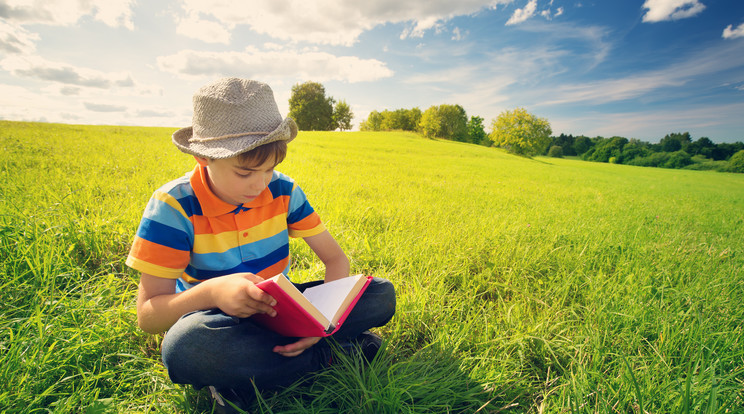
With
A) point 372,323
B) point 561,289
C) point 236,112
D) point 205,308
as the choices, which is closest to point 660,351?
point 561,289

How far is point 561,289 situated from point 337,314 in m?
1.79

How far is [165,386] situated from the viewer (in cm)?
128

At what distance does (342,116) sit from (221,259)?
59.3 metres

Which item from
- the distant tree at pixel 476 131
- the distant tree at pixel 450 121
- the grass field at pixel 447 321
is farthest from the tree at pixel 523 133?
the grass field at pixel 447 321

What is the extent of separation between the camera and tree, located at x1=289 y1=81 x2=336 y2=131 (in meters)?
54.0

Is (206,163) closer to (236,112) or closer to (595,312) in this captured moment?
(236,112)

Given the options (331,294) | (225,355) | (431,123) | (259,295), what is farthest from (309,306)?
(431,123)

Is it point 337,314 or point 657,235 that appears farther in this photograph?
point 657,235

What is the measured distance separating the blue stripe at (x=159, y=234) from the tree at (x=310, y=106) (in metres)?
55.4

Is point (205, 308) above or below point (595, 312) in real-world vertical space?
above

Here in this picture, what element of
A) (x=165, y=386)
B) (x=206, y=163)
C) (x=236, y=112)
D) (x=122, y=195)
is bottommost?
(x=165, y=386)

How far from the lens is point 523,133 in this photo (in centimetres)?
4506

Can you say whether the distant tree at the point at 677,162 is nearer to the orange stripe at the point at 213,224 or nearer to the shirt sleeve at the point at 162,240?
→ the orange stripe at the point at 213,224

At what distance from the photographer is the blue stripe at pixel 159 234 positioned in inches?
45.3
